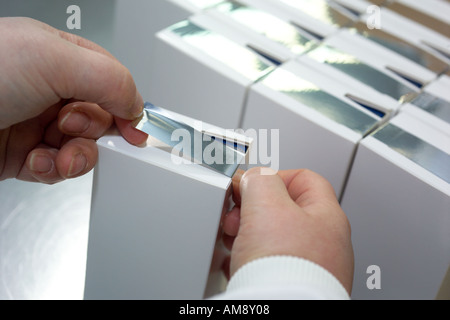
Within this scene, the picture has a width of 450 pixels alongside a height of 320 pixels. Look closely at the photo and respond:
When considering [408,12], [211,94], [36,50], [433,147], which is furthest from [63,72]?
[408,12]

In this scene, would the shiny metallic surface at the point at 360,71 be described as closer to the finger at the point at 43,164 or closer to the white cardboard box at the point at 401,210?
the white cardboard box at the point at 401,210

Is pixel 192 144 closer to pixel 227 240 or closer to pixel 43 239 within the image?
pixel 227 240

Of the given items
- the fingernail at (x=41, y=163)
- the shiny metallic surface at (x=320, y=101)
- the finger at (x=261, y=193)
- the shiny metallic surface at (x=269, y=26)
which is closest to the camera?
the finger at (x=261, y=193)

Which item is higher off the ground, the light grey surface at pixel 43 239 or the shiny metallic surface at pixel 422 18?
the shiny metallic surface at pixel 422 18

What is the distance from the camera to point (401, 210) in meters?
0.68

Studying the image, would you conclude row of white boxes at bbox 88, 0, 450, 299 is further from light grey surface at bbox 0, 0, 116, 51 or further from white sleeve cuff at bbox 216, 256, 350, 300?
light grey surface at bbox 0, 0, 116, 51

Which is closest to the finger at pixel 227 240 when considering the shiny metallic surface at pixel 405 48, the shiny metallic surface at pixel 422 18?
the shiny metallic surface at pixel 405 48

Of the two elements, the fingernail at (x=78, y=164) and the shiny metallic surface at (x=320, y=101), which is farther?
the shiny metallic surface at (x=320, y=101)

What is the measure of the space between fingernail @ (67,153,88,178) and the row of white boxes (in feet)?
0.15

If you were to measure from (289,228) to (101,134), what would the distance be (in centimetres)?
23

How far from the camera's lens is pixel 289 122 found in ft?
2.40

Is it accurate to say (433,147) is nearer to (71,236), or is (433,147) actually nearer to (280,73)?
(280,73)

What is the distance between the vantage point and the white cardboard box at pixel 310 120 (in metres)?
0.71

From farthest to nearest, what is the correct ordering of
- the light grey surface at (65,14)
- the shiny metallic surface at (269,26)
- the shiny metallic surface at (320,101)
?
the light grey surface at (65,14) < the shiny metallic surface at (269,26) < the shiny metallic surface at (320,101)
